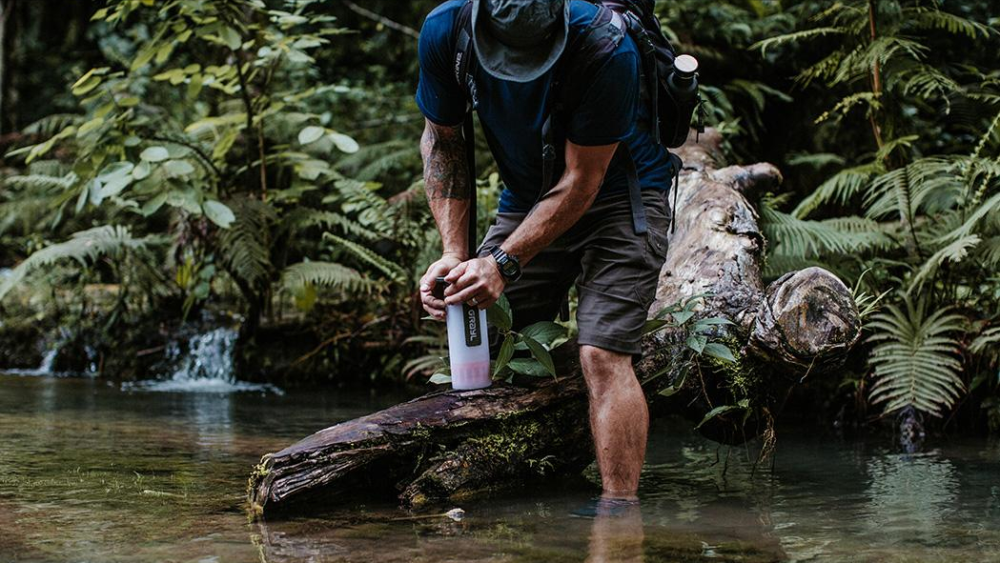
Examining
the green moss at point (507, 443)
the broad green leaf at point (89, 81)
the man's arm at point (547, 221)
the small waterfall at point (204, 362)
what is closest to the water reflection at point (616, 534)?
the green moss at point (507, 443)

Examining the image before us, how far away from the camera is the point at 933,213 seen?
21.4 feet

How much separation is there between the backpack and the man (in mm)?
26

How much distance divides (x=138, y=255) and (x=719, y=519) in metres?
6.38

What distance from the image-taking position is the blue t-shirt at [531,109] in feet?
11.0

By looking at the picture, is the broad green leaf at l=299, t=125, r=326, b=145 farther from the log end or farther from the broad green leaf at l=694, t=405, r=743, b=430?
A: the log end

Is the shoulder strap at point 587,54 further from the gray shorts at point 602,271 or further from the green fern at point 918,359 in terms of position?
the green fern at point 918,359

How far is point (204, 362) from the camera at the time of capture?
811 cm

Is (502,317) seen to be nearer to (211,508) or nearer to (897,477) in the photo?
(211,508)

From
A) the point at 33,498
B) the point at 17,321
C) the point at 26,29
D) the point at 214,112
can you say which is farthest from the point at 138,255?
the point at 26,29

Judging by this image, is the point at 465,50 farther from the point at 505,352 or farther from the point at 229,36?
the point at 229,36

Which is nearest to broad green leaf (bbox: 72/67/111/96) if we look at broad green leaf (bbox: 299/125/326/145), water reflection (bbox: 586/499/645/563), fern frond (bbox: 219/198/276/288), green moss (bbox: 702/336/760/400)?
fern frond (bbox: 219/198/276/288)

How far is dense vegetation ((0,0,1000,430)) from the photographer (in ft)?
19.0

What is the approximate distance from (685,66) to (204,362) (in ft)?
18.3

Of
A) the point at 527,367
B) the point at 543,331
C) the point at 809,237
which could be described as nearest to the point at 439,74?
the point at 543,331
